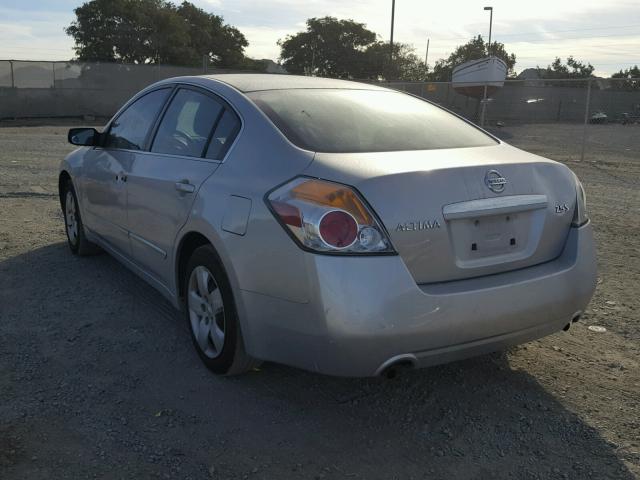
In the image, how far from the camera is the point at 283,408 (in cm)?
310

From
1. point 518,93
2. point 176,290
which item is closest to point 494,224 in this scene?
point 176,290

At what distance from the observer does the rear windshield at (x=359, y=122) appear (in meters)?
3.12

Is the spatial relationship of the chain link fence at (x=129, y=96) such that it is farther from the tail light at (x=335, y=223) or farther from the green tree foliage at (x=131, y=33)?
the green tree foliage at (x=131, y=33)

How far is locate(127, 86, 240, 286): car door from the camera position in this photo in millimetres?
3414

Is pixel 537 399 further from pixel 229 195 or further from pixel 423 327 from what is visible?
pixel 229 195

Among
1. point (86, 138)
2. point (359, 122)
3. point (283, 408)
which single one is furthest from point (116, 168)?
point (283, 408)

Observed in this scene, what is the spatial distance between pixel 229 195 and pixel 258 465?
126 centimetres

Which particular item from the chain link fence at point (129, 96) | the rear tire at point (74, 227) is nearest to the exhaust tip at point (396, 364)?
the rear tire at point (74, 227)

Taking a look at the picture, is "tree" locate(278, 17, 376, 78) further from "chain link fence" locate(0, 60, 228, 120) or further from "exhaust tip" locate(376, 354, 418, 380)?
"exhaust tip" locate(376, 354, 418, 380)

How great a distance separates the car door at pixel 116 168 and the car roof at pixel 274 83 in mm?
629

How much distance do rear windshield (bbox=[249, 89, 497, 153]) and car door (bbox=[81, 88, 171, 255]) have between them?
123 cm

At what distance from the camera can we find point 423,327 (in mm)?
2625

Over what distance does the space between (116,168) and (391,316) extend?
2.72 m

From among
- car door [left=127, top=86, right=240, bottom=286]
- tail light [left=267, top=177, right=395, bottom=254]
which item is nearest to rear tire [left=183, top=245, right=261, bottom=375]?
car door [left=127, top=86, right=240, bottom=286]
